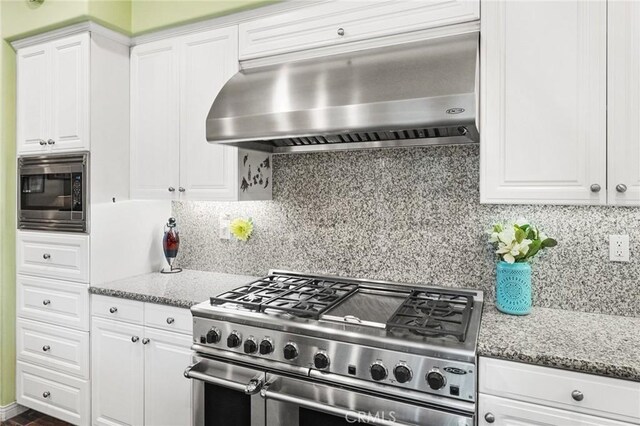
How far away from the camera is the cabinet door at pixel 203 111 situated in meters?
2.19

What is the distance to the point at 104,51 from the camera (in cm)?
235

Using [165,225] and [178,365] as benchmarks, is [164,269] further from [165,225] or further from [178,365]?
[178,365]

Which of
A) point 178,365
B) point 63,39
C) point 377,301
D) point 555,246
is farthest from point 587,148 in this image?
point 63,39

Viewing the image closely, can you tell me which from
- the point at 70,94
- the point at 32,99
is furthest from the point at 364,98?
the point at 32,99

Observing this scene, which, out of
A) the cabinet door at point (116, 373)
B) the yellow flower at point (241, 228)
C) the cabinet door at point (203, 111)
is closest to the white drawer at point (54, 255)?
the cabinet door at point (116, 373)

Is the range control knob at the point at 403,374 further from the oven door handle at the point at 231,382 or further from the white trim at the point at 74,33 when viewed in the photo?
the white trim at the point at 74,33

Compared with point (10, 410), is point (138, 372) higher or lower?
higher

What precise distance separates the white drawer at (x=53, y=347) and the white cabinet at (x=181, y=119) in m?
0.91

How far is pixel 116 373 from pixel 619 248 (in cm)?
255

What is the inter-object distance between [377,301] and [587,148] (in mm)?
1076

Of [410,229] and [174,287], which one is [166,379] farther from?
[410,229]

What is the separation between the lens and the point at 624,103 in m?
1.45

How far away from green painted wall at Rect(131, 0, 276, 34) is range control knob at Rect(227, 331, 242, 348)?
5.39 ft

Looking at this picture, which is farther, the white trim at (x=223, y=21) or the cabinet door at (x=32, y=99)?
the cabinet door at (x=32, y=99)
